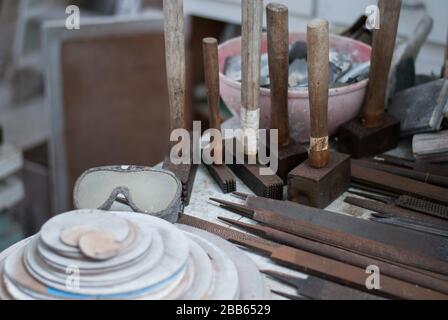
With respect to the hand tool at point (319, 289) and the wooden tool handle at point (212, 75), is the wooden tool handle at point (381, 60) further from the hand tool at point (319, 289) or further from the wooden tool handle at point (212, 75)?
the hand tool at point (319, 289)

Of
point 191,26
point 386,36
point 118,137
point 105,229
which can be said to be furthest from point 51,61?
point 105,229

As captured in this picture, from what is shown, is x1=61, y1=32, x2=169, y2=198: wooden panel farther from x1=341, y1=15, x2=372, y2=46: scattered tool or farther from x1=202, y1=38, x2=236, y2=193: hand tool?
x1=202, y1=38, x2=236, y2=193: hand tool

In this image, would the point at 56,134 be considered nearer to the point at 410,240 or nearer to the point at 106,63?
the point at 106,63

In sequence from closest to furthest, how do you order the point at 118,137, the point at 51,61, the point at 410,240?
the point at 410,240 → the point at 51,61 → the point at 118,137

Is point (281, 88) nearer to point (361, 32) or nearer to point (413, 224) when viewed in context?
point (413, 224)

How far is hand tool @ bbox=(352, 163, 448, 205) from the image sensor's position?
120 centimetres

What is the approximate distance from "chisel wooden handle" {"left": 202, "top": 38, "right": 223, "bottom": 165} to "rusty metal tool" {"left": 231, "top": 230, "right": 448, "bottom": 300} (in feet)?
0.80

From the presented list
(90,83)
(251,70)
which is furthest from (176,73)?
(90,83)

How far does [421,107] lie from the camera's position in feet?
4.55

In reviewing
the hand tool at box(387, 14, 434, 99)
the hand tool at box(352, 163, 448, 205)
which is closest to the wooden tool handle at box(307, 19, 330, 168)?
the hand tool at box(352, 163, 448, 205)

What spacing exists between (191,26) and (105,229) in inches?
77.6

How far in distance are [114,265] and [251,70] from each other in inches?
18.6

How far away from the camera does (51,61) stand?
2393 millimetres

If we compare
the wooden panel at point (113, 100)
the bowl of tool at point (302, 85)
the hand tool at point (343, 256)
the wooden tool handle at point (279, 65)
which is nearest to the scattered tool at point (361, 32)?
the bowl of tool at point (302, 85)
